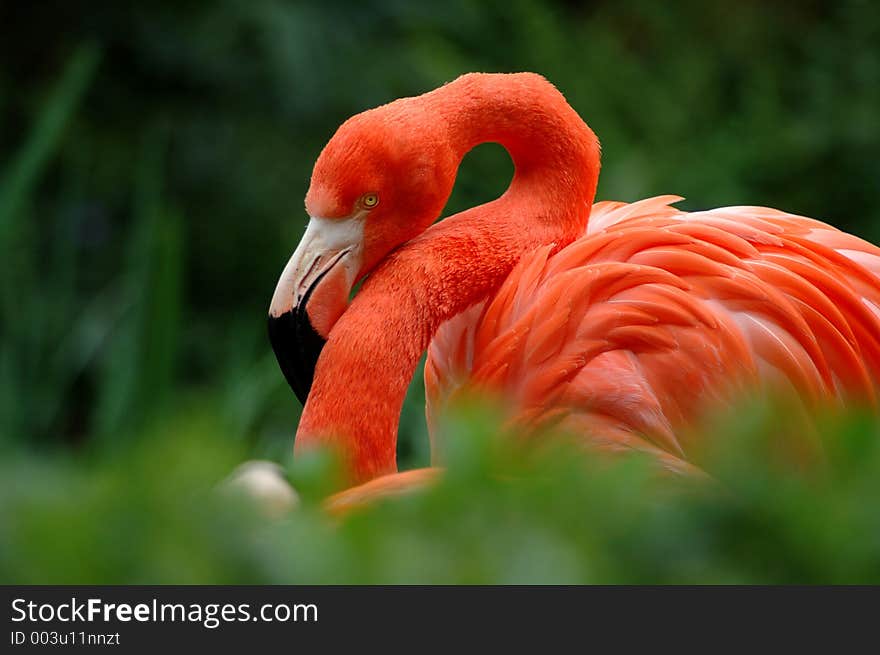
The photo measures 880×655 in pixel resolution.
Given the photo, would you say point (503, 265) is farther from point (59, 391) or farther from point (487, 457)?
point (487, 457)

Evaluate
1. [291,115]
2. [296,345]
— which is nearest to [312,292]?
[296,345]

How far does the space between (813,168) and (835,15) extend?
109 cm

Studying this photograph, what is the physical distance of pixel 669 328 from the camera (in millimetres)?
2496

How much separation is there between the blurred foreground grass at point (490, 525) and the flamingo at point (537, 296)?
1.27 m

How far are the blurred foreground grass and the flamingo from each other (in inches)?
50.0

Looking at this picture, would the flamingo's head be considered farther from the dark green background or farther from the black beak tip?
the dark green background

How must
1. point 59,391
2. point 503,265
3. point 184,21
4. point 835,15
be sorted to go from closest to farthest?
point 503,265 < point 59,391 < point 184,21 < point 835,15

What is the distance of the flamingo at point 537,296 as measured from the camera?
2475 millimetres

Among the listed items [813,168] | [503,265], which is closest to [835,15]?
[813,168]

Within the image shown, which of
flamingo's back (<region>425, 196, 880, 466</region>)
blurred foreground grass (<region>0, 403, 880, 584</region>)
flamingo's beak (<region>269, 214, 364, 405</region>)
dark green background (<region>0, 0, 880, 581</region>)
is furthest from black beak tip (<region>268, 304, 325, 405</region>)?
dark green background (<region>0, 0, 880, 581</region>)

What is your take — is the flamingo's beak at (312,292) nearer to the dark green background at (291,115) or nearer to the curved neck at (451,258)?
the curved neck at (451,258)

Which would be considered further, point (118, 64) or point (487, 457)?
point (118, 64)

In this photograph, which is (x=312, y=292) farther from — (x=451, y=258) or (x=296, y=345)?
(x=451, y=258)
